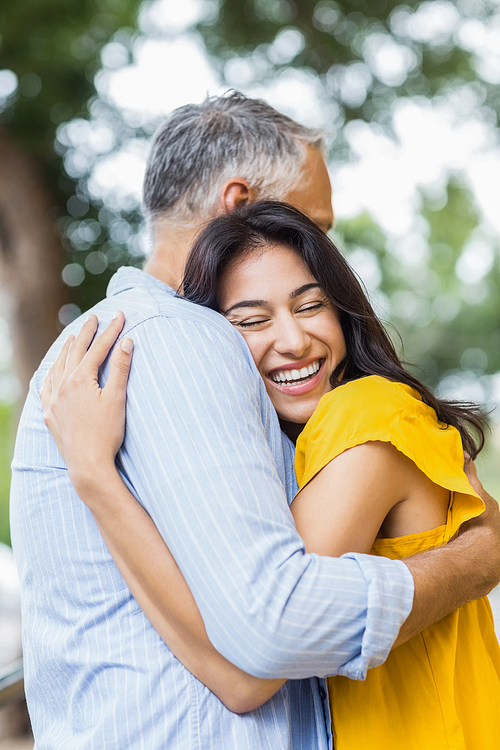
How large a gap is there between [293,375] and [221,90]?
1.40 metres

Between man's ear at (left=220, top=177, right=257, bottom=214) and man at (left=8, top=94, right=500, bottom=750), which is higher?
man's ear at (left=220, top=177, right=257, bottom=214)

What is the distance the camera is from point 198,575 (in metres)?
0.90

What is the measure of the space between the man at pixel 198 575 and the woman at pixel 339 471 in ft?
0.18

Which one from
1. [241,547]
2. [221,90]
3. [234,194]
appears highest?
[221,90]

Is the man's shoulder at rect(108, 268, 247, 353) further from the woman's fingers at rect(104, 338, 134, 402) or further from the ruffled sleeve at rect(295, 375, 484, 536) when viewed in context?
the ruffled sleeve at rect(295, 375, 484, 536)

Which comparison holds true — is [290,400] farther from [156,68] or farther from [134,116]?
[156,68]

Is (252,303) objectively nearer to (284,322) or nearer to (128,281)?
(284,322)

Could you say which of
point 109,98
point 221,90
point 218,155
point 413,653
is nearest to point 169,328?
point 413,653

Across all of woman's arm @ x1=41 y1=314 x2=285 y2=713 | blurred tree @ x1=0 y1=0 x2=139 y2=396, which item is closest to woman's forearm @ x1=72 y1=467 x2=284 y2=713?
woman's arm @ x1=41 y1=314 x2=285 y2=713

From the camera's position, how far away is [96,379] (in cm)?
108

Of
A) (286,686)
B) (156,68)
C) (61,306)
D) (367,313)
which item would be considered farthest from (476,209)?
(286,686)

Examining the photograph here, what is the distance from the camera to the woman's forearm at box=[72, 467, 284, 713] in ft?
3.15

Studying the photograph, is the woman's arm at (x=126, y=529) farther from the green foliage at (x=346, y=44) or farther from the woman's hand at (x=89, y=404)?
the green foliage at (x=346, y=44)

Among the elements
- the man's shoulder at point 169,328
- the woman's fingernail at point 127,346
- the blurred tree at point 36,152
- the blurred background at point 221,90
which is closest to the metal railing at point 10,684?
the man's shoulder at point 169,328
